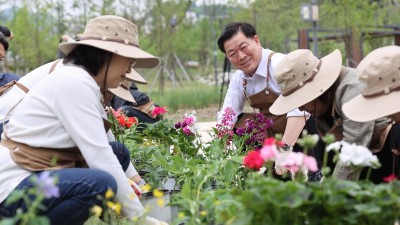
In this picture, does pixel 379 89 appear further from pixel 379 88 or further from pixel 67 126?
pixel 67 126

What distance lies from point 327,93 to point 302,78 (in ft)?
0.53

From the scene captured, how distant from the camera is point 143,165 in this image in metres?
3.57

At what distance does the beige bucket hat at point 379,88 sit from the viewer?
7.11ft

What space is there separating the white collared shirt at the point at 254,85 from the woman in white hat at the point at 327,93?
70 centimetres

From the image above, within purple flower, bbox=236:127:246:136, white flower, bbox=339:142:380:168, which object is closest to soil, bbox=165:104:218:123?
purple flower, bbox=236:127:246:136

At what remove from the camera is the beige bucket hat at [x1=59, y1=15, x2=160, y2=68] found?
2.49m

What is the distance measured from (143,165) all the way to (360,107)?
1.62 m

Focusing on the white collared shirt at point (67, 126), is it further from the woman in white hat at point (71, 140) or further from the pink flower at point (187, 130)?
the pink flower at point (187, 130)

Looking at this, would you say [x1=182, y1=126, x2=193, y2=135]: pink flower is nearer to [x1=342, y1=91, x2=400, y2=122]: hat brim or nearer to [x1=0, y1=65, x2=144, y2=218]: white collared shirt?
[x1=0, y1=65, x2=144, y2=218]: white collared shirt

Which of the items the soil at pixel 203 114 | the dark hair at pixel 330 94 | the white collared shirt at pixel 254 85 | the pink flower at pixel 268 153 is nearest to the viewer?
the pink flower at pixel 268 153

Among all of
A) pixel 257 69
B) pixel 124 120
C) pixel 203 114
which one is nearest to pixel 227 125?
pixel 257 69

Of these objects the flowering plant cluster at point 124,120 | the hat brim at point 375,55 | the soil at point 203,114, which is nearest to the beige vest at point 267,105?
the flowering plant cluster at point 124,120

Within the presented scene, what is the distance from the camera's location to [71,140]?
2.46 meters

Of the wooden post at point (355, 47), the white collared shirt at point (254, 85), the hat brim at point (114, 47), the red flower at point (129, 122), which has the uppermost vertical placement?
the hat brim at point (114, 47)
